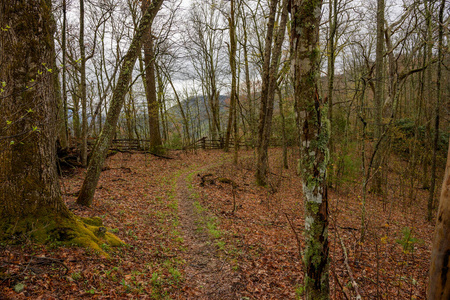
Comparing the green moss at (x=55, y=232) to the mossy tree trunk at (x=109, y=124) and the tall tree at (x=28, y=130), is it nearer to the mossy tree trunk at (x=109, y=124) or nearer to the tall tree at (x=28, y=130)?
the tall tree at (x=28, y=130)

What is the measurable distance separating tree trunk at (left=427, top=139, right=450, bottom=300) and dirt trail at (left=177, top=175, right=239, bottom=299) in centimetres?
342

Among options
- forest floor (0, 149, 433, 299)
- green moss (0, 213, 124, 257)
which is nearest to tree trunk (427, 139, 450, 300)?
forest floor (0, 149, 433, 299)

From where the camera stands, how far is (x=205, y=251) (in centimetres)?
553

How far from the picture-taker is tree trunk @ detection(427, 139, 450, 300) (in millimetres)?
1231

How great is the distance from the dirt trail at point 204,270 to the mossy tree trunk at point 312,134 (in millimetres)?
2014

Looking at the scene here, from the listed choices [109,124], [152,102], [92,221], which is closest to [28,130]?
[92,221]

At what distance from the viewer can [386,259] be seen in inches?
227

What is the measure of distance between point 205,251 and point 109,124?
4178mm

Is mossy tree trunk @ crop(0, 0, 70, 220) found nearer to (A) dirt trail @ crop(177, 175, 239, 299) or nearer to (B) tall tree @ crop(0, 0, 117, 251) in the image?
(B) tall tree @ crop(0, 0, 117, 251)

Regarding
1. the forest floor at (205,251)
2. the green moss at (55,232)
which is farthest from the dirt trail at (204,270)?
the green moss at (55,232)

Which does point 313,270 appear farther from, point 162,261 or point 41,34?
point 41,34

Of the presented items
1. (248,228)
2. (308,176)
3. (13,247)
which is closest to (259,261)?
(248,228)

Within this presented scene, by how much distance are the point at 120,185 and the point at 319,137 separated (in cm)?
866

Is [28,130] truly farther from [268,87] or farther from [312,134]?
[268,87]
